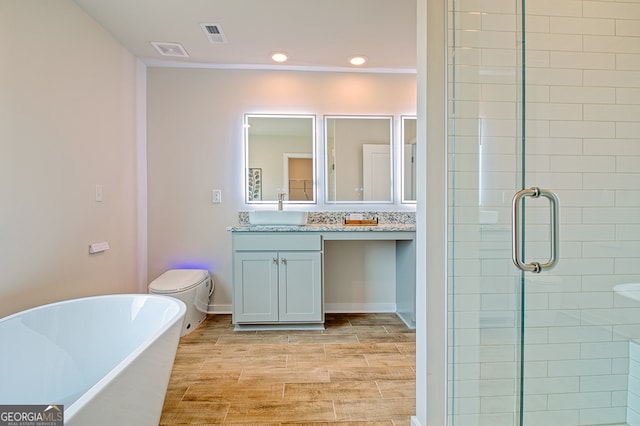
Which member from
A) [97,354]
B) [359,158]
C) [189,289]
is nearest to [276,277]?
[189,289]

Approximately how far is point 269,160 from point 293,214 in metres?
0.69

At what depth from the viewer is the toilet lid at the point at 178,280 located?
8.01 feet

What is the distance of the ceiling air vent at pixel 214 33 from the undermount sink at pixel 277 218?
143cm

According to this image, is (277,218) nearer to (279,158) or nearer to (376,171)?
(279,158)

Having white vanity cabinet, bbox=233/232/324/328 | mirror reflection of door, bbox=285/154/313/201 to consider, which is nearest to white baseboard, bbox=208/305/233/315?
white vanity cabinet, bbox=233/232/324/328

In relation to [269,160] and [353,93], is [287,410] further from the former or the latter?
[353,93]

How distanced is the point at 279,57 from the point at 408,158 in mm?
1553

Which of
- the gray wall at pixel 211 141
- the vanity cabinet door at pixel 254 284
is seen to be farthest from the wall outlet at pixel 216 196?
the vanity cabinet door at pixel 254 284
